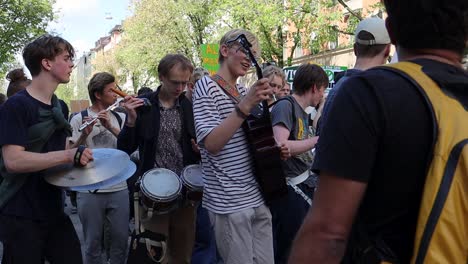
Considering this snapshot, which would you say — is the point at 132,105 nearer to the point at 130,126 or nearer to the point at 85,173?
the point at 130,126

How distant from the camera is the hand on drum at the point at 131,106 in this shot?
13.8 ft

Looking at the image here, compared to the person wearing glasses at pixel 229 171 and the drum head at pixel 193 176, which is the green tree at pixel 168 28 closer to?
the drum head at pixel 193 176

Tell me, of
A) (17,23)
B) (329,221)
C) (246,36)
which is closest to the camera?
(329,221)

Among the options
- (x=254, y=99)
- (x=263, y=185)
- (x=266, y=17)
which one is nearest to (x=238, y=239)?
(x=263, y=185)

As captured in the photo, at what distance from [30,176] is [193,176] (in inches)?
49.5

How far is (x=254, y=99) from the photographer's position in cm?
294

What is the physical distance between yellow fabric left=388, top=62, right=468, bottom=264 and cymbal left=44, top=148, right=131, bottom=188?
7.74 ft

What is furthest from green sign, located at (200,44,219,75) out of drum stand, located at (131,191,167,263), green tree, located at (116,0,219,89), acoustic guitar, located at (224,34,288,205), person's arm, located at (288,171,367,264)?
green tree, located at (116,0,219,89)

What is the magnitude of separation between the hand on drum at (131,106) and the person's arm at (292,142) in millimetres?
1075

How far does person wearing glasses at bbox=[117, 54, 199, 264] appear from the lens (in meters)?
4.31

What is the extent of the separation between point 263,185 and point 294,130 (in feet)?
3.27

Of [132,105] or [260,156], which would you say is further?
[132,105]

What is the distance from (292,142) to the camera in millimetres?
4016

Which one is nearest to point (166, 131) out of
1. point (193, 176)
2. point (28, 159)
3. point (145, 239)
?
point (193, 176)
